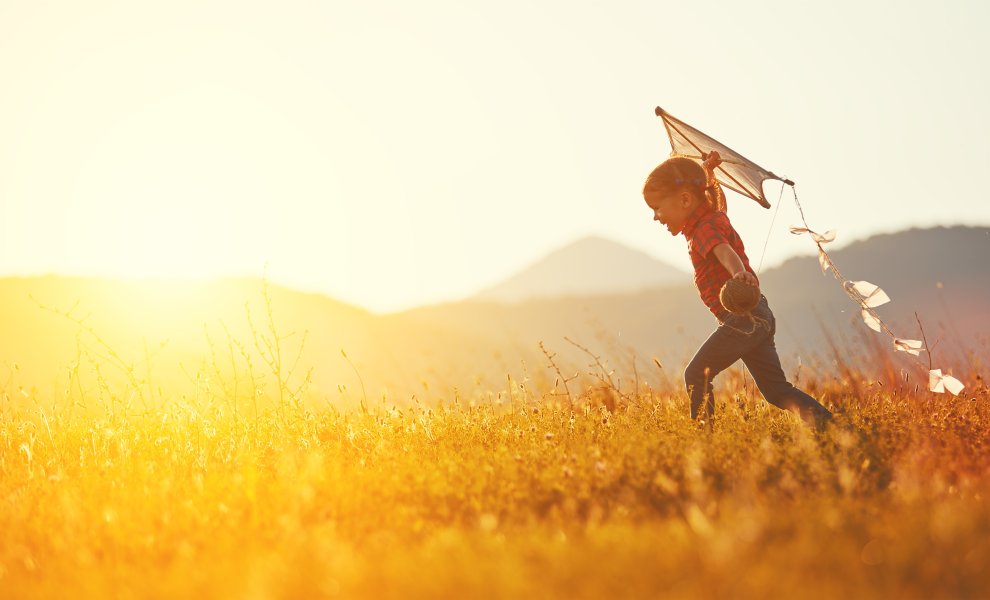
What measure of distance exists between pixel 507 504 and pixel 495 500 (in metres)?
0.06

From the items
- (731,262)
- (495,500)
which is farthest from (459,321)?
(495,500)

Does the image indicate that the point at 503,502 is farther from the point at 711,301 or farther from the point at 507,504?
the point at 711,301

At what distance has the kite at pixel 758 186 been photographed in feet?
18.1

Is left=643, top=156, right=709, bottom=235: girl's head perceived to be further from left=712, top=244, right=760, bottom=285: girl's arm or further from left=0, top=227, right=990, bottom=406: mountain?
left=0, top=227, right=990, bottom=406: mountain

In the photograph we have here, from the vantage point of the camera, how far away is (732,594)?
2336mm

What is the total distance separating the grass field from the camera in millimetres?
2547

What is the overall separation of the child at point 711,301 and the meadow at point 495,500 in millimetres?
243

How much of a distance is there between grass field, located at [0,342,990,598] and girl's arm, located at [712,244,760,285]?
0.97 metres

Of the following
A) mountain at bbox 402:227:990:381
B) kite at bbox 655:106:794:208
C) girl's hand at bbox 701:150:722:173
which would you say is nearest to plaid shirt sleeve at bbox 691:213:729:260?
girl's hand at bbox 701:150:722:173

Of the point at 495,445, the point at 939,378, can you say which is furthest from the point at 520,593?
the point at 939,378

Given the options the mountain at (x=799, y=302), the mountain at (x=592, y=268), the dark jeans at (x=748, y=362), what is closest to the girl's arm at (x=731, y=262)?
the dark jeans at (x=748, y=362)

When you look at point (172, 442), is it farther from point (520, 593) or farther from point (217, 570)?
point (520, 593)

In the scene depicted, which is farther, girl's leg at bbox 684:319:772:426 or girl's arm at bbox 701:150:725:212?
girl's arm at bbox 701:150:725:212

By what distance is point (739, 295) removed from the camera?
15.8ft
